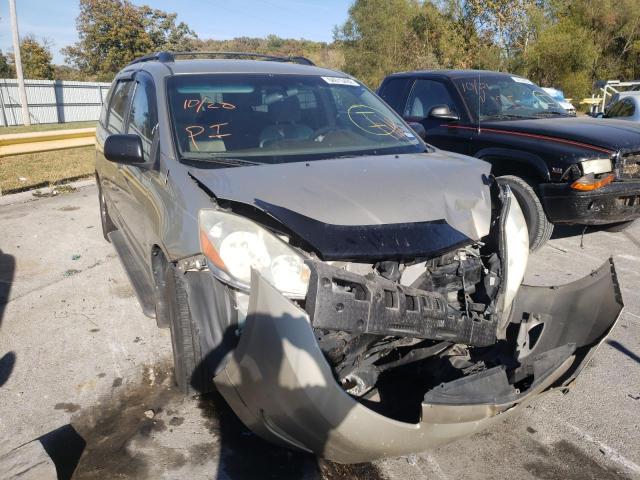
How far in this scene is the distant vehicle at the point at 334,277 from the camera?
2047mm

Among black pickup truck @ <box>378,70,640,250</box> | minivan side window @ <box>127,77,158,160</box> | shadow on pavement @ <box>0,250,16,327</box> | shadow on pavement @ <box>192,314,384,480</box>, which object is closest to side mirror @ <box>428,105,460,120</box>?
black pickup truck @ <box>378,70,640,250</box>

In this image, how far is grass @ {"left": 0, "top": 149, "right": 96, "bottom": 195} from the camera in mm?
9461

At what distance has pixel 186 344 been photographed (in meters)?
2.79

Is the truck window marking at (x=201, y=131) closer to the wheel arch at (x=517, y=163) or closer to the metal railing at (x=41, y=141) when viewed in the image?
the wheel arch at (x=517, y=163)

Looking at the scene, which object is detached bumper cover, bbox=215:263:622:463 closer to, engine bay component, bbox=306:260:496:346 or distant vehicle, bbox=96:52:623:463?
distant vehicle, bbox=96:52:623:463

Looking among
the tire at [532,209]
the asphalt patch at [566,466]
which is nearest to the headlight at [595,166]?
the tire at [532,209]

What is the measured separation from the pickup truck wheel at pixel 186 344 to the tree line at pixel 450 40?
23.3 meters

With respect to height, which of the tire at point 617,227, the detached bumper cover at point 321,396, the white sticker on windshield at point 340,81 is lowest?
the tire at point 617,227

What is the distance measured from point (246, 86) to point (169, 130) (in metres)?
0.74

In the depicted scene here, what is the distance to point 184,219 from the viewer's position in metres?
2.69

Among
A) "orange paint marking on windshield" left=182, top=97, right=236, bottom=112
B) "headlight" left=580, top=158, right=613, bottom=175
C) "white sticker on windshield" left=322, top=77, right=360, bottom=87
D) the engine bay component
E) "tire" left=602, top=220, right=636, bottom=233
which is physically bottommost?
"tire" left=602, top=220, right=636, bottom=233

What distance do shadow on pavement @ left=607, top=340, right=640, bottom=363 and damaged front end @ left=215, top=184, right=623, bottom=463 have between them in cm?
90

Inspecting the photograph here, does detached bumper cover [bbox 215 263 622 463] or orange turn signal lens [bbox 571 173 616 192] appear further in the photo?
orange turn signal lens [bbox 571 173 616 192]

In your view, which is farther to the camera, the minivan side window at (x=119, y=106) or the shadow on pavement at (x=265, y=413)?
the minivan side window at (x=119, y=106)
